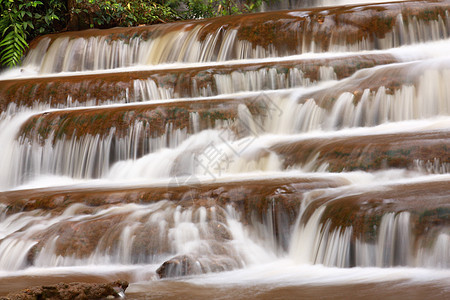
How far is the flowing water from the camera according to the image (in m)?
4.38

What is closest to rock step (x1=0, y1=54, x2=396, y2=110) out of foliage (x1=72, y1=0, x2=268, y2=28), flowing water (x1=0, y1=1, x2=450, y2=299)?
flowing water (x1=0, y1=1, x2=450, y2=299)

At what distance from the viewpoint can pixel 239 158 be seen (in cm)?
691

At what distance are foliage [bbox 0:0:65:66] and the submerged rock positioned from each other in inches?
328

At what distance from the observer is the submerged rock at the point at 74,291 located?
136 inches

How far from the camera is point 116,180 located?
7402 mm

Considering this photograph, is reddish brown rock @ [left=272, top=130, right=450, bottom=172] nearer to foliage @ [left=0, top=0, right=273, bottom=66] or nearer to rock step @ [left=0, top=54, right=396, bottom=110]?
rock step @ [left=0, top=54, right=396, bottom=110]

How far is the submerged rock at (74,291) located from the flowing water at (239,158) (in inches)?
6.4

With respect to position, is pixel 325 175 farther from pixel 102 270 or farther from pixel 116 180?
pixel 116 180

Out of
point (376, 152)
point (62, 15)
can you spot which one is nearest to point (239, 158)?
point (376, 152)

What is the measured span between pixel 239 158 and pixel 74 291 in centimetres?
350

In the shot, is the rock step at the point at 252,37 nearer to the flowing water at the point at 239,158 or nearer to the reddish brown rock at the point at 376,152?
the flowing water at the point at 239,158

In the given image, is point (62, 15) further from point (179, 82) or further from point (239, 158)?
point (239, 158)

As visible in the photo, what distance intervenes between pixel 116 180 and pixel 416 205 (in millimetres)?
4029

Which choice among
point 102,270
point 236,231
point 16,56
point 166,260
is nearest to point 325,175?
point 236,231
